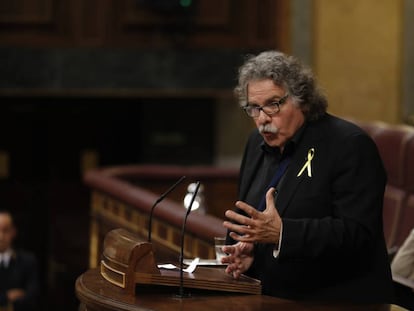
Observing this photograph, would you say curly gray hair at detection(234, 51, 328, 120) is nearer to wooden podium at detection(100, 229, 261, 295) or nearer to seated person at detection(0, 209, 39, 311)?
wooden podium at detection(100, 229, 261, 295)

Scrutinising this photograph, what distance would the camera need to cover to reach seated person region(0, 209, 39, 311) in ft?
22.1

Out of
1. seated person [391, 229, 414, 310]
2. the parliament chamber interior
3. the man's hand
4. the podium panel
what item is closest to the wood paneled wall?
the parliament chamber interior

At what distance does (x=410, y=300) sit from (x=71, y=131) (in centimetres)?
584

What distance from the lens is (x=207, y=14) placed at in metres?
8.29

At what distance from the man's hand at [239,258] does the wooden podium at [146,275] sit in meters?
0.05

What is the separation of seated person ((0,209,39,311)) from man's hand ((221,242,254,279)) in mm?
3725

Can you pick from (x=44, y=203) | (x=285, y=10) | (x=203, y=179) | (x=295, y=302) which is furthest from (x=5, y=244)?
(x=295, y=302)

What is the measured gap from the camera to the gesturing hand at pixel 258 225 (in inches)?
116

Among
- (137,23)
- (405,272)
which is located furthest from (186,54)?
(405,272)

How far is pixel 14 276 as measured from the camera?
689 centimetres

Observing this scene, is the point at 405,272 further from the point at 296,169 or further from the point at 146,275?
the point at 146,275

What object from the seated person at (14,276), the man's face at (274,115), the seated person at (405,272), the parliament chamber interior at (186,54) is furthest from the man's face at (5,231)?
the man's face at (274,115)

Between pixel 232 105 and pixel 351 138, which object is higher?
A: pixel 351 138

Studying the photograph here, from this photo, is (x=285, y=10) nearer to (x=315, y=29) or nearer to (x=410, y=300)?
(x=315, y=29)
